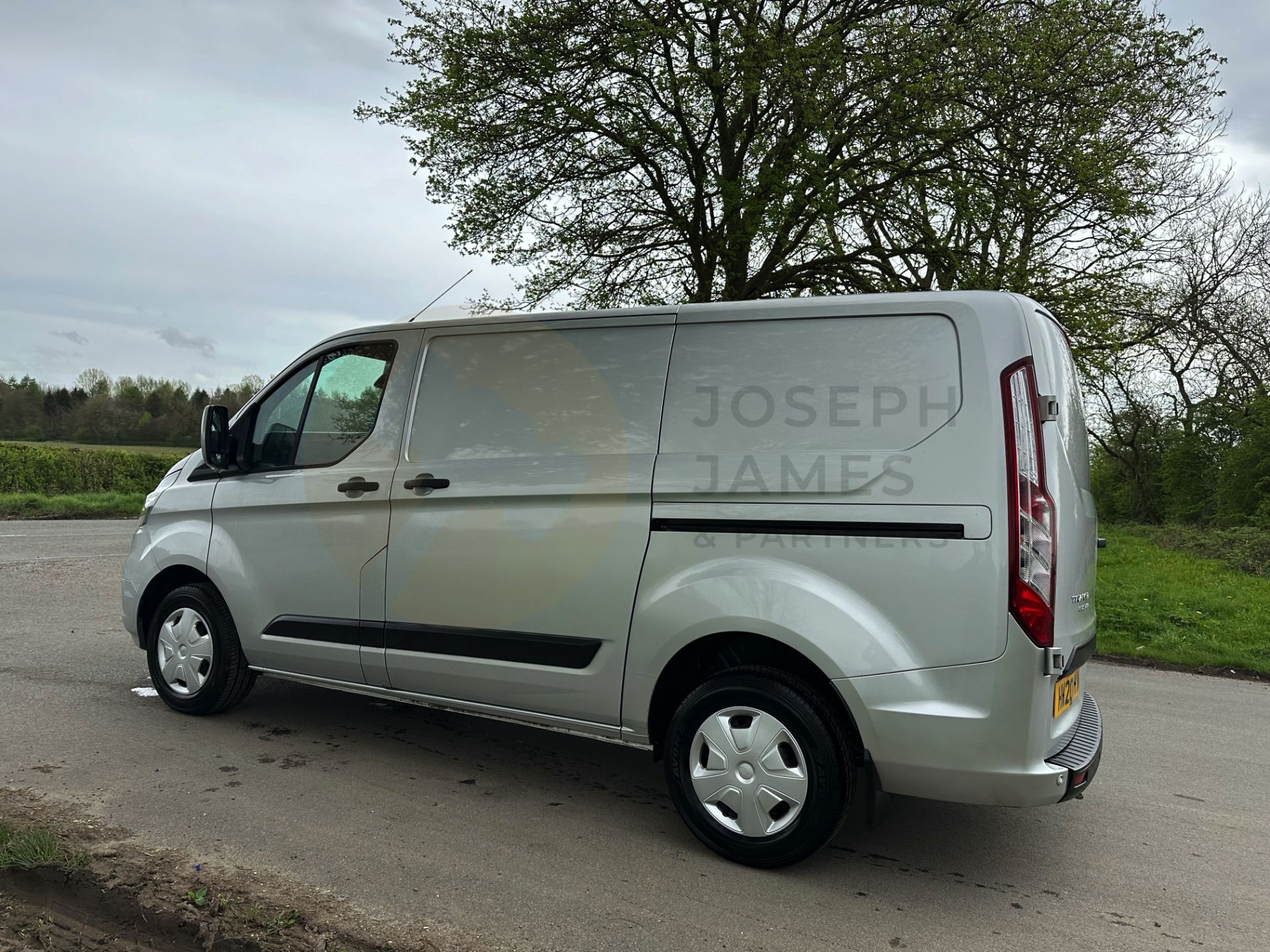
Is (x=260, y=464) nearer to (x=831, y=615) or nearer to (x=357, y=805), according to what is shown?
(x=357, y=805)

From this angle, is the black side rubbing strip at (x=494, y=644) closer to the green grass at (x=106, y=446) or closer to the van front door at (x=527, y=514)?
the van front door at (x=527, y=514)

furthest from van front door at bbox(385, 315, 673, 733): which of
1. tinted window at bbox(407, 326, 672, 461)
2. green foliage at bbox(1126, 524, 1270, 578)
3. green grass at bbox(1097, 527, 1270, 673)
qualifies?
green foliage at bbox(1126, 524, 1270, 578)

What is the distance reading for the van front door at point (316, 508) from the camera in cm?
441

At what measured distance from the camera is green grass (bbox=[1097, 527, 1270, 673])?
803cm

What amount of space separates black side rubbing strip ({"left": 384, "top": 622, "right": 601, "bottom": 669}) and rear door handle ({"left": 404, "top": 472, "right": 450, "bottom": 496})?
0.60 metres

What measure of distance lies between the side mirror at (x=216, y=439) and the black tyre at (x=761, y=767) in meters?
2.86

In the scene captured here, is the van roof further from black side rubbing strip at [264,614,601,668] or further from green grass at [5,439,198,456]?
green grass at [5,439,198,456]

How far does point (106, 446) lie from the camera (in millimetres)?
28875

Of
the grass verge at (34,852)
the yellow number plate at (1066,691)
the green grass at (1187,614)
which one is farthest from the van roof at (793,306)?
the green grass at (1187,614)

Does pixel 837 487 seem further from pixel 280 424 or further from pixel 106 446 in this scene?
pixel 106 446

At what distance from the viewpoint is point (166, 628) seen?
199 inches

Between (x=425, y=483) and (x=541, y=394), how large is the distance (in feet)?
2.24

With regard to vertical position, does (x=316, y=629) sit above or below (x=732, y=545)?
below

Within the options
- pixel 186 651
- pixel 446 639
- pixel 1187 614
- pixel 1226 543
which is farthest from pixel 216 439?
pixel 1226 543
